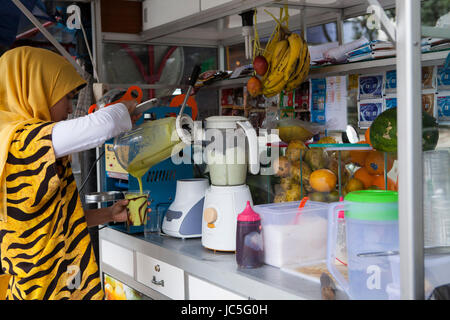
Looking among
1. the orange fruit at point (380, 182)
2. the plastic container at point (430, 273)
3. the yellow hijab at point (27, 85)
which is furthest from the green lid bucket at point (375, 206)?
the yellow hijab at point (27, 85)

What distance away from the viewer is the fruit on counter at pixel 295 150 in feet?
6.35

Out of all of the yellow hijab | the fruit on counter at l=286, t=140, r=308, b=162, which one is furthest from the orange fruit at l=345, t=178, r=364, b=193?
the yellow hijab

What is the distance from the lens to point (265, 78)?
227 cm

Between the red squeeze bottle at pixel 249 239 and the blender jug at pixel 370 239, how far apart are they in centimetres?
35

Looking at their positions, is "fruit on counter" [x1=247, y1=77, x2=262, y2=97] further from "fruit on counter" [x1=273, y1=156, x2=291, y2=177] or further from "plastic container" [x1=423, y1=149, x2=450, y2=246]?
"plastic container" [x1=423, y1=149, x2=450, y2=246]

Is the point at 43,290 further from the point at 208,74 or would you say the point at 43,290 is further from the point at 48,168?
the point at 208,74

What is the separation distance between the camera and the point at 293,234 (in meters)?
1.63

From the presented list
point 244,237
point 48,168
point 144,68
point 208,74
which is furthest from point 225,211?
point 144,68

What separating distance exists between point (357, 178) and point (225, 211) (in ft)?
1.57

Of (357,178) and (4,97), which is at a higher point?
(4,97)

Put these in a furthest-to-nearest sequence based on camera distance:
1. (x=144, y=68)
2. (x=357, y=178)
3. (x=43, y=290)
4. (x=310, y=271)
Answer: (x=144, y=68) → (x=357, y=178) → (x=43, y=290) → (x=310, y=271)

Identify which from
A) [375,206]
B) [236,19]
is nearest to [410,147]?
[375,206]

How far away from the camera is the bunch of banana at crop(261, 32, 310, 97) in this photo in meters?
2.15

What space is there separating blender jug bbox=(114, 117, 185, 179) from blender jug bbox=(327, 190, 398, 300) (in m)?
0.83
